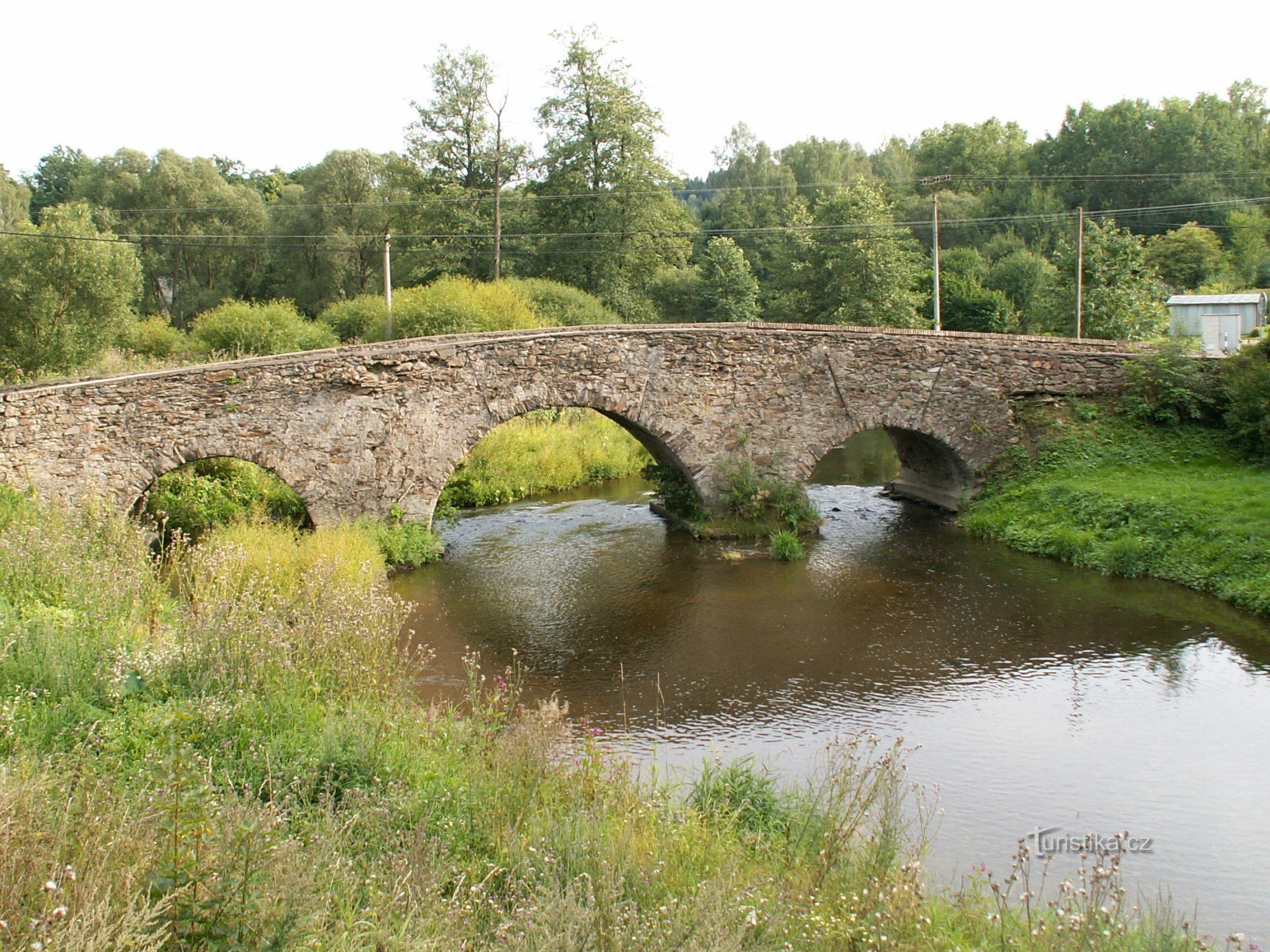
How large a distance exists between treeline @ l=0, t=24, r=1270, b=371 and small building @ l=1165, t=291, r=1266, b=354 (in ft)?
2.28

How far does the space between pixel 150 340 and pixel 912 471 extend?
Result: 22985 mm

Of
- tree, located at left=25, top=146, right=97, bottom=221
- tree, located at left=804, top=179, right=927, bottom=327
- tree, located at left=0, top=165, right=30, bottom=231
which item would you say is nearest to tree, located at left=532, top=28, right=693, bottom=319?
tree, located at left=804, top=179, right=927, bottom=327

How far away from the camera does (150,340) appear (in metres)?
29.6

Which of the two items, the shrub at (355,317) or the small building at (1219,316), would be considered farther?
the shrub at (355,317)

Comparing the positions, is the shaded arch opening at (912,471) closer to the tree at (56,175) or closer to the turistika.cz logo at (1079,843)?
the turistika.cz logo at (1079,843)

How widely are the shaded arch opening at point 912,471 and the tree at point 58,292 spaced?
777 inches

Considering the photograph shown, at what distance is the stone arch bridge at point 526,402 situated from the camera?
11953 millimetres

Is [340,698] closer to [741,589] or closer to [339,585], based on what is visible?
[339,585]

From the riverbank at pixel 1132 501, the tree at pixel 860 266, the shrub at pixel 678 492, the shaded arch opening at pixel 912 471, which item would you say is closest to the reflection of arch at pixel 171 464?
the shrub at pixel 678 492

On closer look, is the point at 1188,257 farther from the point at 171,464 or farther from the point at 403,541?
the point at 171,464

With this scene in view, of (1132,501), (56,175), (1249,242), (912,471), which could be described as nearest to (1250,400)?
(1132,501)

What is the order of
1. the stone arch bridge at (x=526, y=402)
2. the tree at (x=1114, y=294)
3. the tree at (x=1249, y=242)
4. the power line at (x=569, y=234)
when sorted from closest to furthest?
the stone arch bridge at (x=526, y=402) → the tree at (x=1114, y=294) → the power line at (x=569, y=234) → the tree at (x=1249, y=242)

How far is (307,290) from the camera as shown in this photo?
42375 millimetres

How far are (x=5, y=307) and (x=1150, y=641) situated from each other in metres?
27.6
